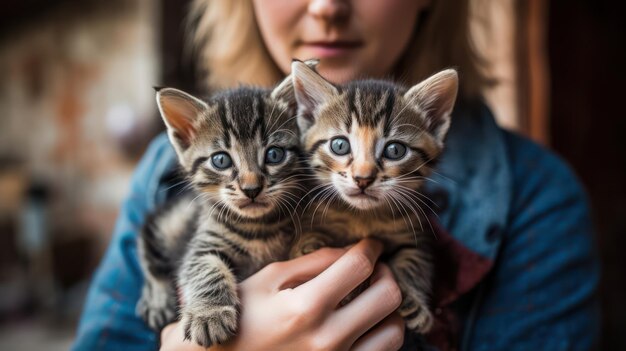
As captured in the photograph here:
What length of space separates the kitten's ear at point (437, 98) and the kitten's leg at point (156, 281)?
2.03ft

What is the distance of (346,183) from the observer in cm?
85

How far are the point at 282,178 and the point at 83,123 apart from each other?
4.36 metres

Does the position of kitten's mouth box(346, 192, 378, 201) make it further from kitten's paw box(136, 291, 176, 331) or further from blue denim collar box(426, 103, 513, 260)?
kitten's paw box(136, 291, 176, 331)

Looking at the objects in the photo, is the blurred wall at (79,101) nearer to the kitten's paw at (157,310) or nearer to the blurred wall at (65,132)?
the blurred wall at (65,132)

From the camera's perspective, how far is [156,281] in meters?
1.16

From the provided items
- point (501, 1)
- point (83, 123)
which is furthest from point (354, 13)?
point (83, 123)

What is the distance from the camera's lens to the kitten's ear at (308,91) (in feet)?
2.82

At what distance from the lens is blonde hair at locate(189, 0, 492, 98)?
4.45 ft

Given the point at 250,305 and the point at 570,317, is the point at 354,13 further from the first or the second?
the point at 570,317

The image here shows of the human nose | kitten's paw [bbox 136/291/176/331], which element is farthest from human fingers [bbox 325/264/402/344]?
the human nose

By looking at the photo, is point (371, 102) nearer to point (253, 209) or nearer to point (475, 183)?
point (253, 209)

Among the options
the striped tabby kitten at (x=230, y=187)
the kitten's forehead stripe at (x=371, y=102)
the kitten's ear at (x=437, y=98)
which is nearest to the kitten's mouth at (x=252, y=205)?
the striped tabby kitten at (x=230, y=187)

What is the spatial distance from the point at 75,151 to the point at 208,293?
14.4ft

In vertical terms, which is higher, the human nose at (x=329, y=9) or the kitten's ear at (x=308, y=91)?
the human nose at (x=329, y=9)
